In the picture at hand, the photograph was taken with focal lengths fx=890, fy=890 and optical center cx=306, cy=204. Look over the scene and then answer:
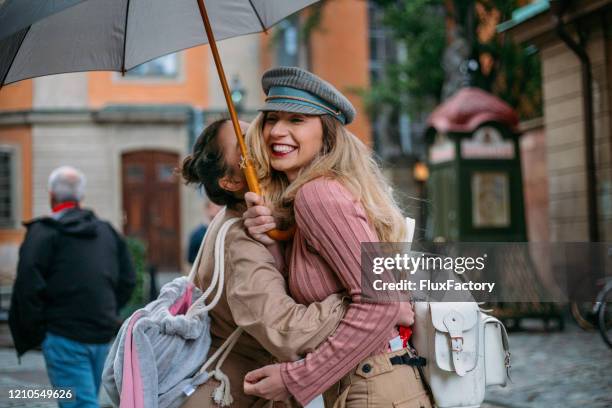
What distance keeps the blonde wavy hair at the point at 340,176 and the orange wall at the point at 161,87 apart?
78.0 feet

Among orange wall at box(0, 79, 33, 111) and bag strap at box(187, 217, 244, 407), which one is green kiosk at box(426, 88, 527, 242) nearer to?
bag strap at box(187, 217, 244, 407)

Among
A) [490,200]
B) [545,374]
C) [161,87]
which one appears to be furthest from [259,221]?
[161,87]

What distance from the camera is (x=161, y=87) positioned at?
2662 cm

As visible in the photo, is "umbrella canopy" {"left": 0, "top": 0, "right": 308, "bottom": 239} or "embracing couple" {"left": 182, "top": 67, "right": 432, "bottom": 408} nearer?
"embracing couple" {"left": 182, "top": 67, "right": 432, "bottom": 408}

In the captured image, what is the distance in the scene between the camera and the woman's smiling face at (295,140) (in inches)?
113

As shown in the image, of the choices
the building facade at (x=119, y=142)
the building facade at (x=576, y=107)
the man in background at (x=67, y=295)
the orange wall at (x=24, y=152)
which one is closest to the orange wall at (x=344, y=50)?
the building facade at (x=119, y=142)

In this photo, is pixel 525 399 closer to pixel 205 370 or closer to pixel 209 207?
pixel 209 207

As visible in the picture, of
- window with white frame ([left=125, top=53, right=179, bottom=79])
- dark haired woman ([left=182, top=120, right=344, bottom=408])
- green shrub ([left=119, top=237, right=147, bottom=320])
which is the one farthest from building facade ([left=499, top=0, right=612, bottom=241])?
window with white frame ([left=125, top=53, right=179, bottom=79])

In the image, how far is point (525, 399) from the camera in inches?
308

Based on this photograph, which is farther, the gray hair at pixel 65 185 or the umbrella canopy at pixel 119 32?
the gray hair at pixel 65 185

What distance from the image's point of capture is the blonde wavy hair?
276 cm

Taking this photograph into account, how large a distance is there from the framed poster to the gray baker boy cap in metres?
12.7

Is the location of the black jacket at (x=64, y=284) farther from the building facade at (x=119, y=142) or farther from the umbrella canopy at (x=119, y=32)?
the building facade at (x=119, y=142)

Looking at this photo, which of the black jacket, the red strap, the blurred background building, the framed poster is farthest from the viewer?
the blurred background building
